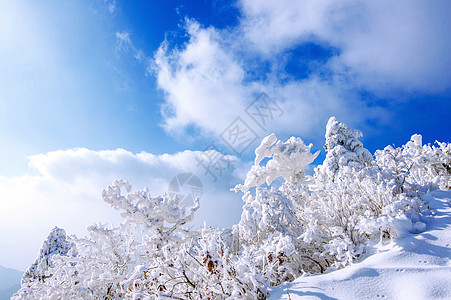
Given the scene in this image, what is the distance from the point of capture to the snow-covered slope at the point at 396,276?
250cm

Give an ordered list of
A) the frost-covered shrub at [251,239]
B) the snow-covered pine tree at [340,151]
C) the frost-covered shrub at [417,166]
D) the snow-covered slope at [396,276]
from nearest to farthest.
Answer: the snow-covered slope at [396,276], the frost-covered shrub at [251,239], the frost-covered shrub at [417,166], the snow-covered pine tree at [340,151]

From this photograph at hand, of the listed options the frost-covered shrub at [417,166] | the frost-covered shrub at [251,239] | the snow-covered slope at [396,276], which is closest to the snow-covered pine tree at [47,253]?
the frost-covered shrub at [251,239]

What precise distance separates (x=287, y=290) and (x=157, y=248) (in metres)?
4.22

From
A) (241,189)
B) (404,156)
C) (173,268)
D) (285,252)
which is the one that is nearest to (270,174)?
(241,189)

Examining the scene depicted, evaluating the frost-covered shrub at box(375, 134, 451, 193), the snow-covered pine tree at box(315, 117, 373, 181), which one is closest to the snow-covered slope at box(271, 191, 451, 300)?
the frost-covered shrub at box(375, 134, 451, 193)

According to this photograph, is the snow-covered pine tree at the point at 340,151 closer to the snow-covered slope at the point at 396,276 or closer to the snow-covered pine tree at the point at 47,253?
the snow-covered slope at the point at 396,276

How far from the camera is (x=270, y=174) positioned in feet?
37.3

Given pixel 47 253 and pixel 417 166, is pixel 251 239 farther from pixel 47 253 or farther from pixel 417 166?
pixel 47 253

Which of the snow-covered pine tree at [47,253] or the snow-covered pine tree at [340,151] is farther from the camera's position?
the snow-covered pine tree at [340,151]

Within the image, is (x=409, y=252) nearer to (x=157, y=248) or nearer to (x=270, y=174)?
(x=157, y=248)

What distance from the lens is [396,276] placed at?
107 inches

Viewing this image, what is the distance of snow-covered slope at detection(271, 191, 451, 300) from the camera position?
250 centimetres

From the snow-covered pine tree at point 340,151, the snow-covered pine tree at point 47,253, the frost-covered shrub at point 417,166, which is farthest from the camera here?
the snow-covered pine tree at point 340,151

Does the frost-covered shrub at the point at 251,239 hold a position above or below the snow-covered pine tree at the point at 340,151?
below
